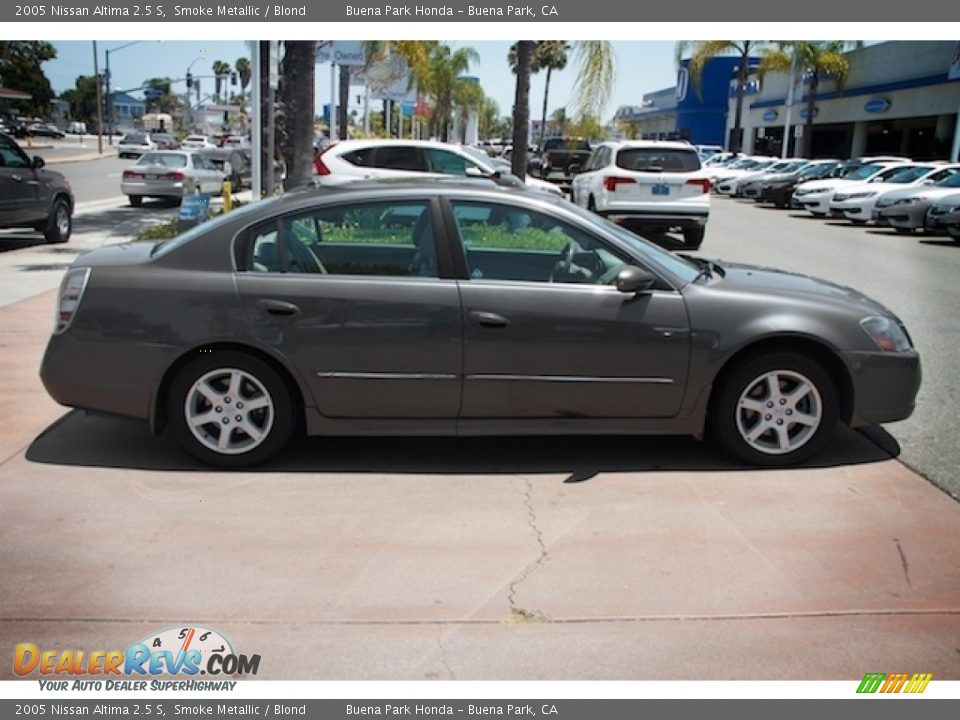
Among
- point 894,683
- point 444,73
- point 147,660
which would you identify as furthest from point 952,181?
point 444,73

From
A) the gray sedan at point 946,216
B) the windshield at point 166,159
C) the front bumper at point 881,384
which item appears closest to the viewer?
the front bumper at point 881,384

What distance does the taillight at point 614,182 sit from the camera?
1519 cm

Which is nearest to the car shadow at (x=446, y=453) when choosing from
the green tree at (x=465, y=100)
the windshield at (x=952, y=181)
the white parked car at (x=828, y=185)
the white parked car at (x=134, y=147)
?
the windshield at (x=952, y=181)

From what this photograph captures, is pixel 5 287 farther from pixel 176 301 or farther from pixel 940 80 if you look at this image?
pixel 940 80

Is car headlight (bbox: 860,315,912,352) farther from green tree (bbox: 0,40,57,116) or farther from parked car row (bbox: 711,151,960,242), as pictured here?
green tree (bbox: 0,40,57,116)

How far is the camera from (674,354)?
5.02 metres

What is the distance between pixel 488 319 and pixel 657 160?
37.3ft

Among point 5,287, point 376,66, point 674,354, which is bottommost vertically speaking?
point 5,287

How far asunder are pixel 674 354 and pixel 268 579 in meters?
2.41

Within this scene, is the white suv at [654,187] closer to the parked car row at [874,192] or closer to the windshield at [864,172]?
the parked car row at [874,192]

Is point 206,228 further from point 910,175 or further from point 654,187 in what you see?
point 910,175

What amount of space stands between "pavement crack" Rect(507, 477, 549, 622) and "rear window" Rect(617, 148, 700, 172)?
11.3 metres

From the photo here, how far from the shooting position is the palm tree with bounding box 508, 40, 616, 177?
17.4 meters

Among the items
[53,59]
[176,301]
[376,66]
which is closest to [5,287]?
[176,301]
